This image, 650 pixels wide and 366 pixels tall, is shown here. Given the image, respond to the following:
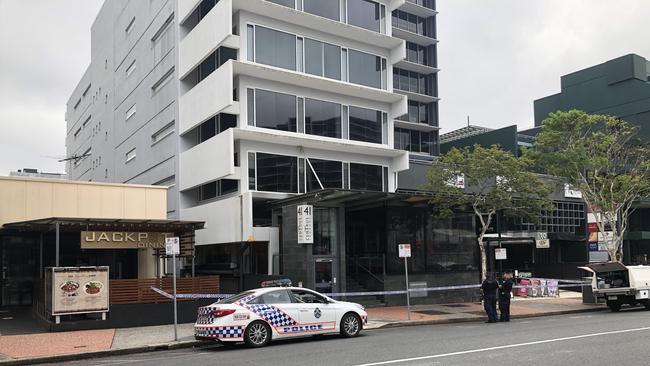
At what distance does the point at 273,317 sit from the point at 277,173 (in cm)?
1463

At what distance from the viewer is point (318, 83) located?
30562 mm

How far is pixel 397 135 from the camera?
64.7 meters

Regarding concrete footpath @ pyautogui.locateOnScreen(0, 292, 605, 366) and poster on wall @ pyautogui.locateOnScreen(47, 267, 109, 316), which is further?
poster on wall @ pyautogui.locateOnScreen(47, 267, 109, 316)

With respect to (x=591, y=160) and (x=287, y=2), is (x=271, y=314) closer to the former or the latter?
(x=591, y=160)

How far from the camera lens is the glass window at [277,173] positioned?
28875 millimetres

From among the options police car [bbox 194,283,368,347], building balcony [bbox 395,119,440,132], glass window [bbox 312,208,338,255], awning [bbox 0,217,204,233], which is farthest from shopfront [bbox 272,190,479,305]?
building balcony [bbox 395,119,440,132]

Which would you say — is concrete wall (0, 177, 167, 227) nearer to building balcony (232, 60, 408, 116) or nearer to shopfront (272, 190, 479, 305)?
shopfront (272, 190, 479, 305)

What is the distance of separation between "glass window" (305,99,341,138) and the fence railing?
1134cm

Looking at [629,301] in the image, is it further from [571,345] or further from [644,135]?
[644,135]

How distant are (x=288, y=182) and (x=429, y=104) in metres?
40.8

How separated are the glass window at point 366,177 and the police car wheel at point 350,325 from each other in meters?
15.7

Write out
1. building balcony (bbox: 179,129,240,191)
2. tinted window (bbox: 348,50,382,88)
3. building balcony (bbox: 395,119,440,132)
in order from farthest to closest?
building balcony (bbox: 395,119,440,132) < tinted window (bbox: 348,50,382,88) < building balcony (bbox: 179,129,240,191)

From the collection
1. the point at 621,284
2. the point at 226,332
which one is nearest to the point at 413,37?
the point at 621,284

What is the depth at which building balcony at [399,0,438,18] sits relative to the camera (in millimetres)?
64619
